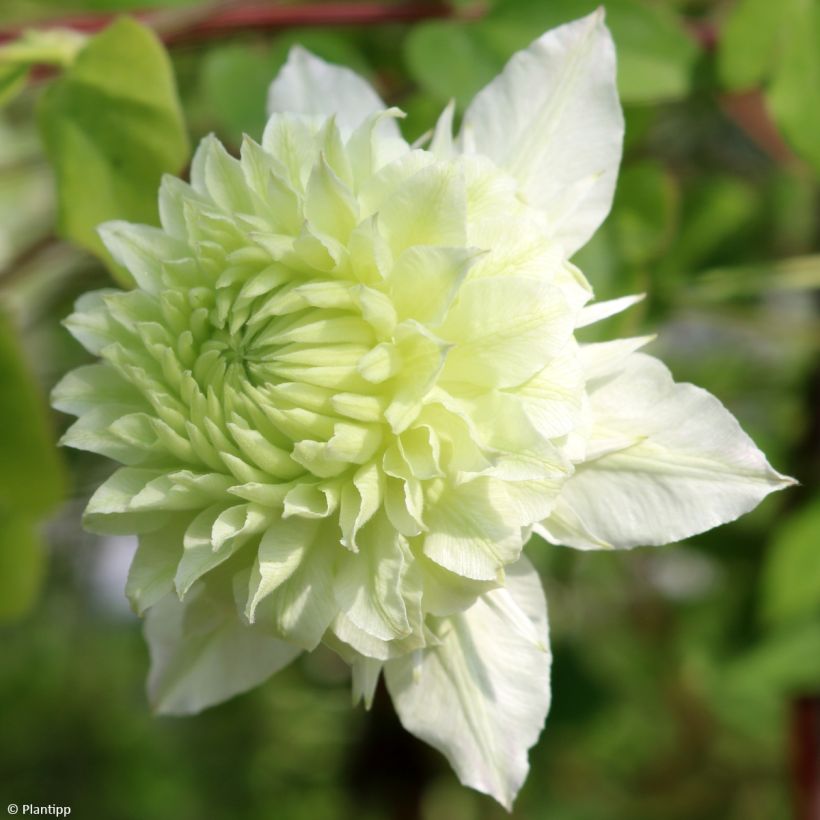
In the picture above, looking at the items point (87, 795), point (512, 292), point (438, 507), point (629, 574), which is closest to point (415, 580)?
point (438, 507)

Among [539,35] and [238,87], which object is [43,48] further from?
[539,35]

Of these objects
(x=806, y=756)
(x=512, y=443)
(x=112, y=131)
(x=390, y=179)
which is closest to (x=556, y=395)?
(x=512, y=443)

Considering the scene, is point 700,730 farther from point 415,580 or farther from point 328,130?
point 328,130

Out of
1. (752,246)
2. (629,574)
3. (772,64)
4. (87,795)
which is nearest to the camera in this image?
(772,64)

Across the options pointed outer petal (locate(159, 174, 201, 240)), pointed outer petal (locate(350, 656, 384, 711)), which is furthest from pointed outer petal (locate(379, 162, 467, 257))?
pointed outer petal (locate(350, 656, 384, 711))

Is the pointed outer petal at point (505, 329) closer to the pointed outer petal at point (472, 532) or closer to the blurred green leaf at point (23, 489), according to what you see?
the pointed outer petal at point (472, 532)

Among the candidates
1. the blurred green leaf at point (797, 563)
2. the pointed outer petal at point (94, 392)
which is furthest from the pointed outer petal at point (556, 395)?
the blurred green leaf at point (797, 563)
